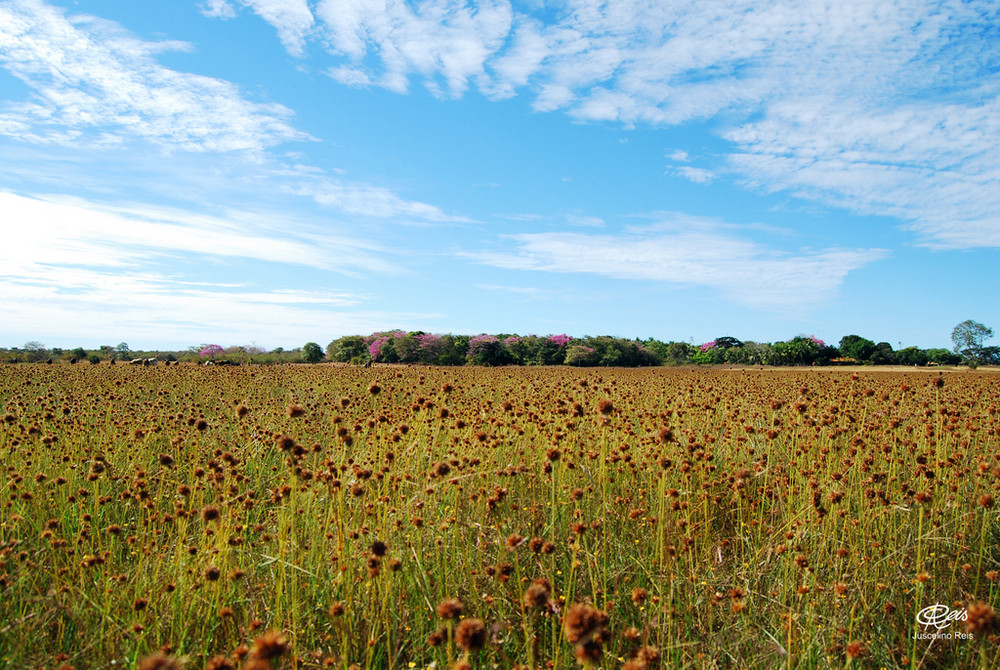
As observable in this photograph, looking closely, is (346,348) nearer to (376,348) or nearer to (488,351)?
(376,348)

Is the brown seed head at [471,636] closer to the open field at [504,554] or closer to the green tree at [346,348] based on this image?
the open field at [504,554]

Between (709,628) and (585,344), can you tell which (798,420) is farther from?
(585,344)

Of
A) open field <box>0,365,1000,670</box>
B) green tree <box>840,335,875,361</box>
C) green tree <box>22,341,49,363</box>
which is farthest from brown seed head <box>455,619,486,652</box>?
green tree <box>840,335,875,361</box>

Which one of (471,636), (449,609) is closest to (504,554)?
(449,609)

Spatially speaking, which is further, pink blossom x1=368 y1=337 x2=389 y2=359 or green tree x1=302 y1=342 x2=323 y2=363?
pink blossom x1=368 y1=337 x2=389 y2=359

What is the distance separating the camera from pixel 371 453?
448 cm

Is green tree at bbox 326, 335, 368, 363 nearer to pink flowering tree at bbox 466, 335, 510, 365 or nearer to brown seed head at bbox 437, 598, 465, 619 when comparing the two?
pink flowering tree at bbox 466, 335, 510, 365
